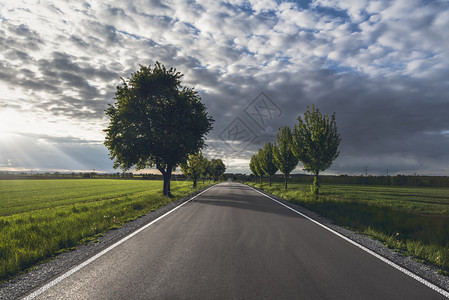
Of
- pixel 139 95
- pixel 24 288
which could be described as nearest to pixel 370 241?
pixel 24 288

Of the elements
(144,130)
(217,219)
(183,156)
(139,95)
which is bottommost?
(217,219)

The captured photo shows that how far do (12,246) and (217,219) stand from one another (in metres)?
6.08

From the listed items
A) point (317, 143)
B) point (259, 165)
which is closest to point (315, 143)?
point (317, 143)

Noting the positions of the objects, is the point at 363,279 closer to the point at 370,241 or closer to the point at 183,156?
the point at 370,241

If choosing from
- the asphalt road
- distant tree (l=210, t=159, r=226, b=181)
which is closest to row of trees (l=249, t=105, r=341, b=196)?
the asphalt road

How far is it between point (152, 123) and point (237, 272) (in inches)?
736

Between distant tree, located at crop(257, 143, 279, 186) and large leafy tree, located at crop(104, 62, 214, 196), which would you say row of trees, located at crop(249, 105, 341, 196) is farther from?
distant tree, located at crop(257, 143, 279, 186)

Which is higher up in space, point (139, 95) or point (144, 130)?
point (139, 95)

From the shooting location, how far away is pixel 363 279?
12.7 feet

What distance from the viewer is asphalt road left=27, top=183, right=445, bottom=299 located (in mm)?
3342

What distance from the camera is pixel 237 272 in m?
4.06

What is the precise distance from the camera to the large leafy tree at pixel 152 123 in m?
20.2

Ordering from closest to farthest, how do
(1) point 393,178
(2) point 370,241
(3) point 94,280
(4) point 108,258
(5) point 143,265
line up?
(3) point 94,280
(5) point 143,265
(4) point 108,258
(2) point 370,241
(1) point 393,178

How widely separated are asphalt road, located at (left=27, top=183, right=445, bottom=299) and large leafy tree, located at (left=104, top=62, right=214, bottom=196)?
14751 millimetres
